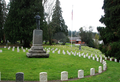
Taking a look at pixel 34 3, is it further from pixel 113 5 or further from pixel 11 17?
pixel 113 5

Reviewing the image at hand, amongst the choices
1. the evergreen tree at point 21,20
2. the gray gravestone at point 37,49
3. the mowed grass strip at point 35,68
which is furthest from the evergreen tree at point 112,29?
the evergreen tree at point 21,20

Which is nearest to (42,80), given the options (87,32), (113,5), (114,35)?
(114,35)

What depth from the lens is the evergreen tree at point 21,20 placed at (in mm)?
23938

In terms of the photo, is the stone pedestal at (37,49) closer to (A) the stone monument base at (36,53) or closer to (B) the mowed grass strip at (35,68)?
(A) the stone monument base at (36,53)

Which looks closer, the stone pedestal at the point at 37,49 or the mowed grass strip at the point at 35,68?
the mowed grass strip at the point at 35,68

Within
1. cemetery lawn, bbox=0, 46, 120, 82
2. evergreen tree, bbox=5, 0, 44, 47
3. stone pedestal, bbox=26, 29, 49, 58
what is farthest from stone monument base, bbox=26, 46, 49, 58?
evergreen tree, bbox=5, 0, 44, 47

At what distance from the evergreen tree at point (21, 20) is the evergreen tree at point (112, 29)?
48.3ft

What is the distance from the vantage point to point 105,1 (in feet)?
54.5

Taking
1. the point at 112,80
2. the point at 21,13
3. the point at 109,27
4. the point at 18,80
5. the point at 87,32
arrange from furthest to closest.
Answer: the point at 87,32 → the point at 21,13 → the point at 109,27 → the point at 112,80 → the point at 18,80

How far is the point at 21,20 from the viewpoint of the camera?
2445 centimetres

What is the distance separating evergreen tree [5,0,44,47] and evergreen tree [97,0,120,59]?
14.7 metres

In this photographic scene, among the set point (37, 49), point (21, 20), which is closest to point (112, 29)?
point (37, 49)

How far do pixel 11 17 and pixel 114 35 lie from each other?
2100 centimetres

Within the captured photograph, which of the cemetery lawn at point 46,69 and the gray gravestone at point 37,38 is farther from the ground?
the gray gravestone at point 37,38
